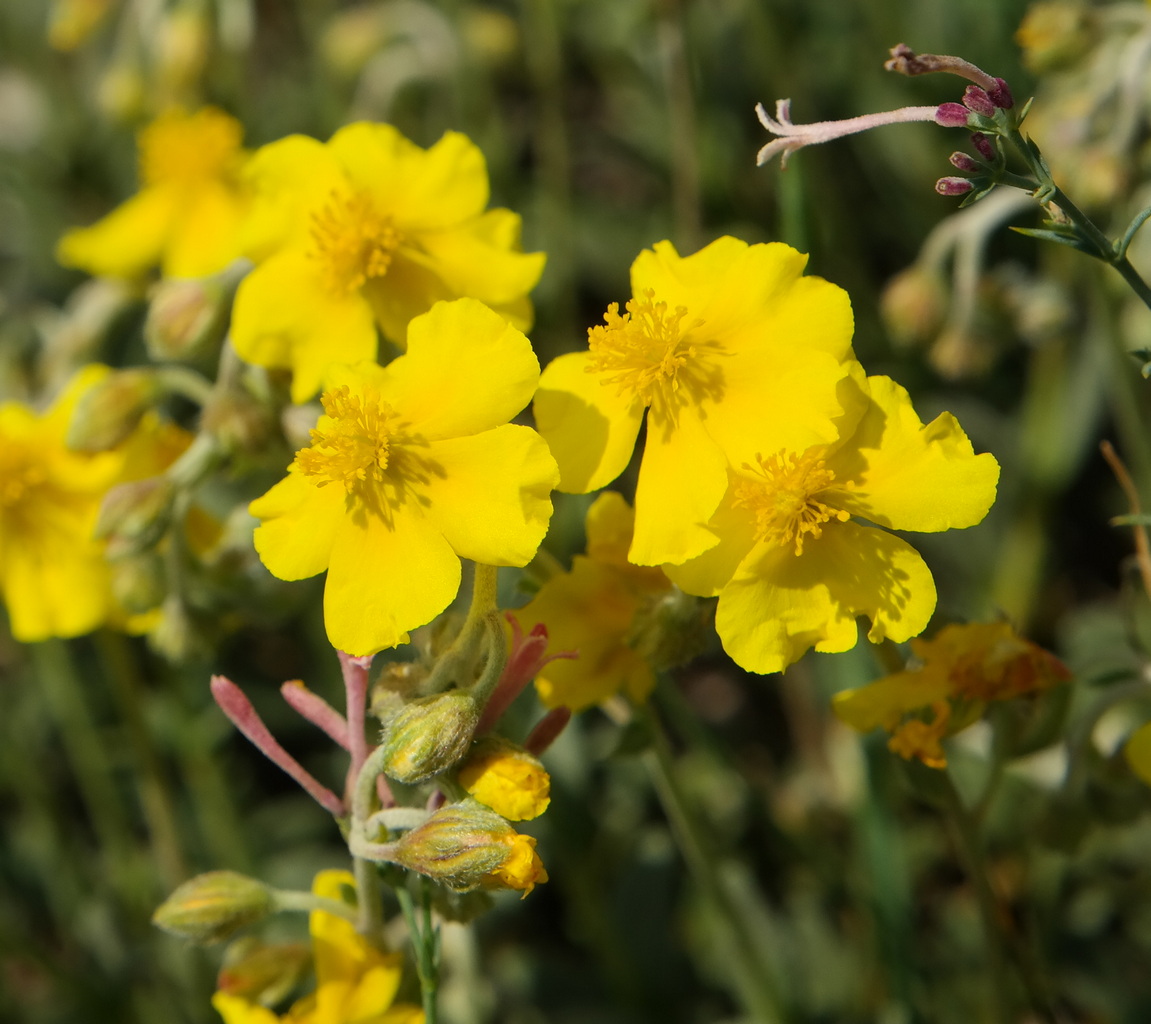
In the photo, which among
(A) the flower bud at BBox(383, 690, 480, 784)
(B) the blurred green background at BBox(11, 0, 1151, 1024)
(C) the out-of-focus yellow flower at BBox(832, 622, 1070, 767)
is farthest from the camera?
(B) the blurred green background at BBox(11, 0, 1151, 1024)

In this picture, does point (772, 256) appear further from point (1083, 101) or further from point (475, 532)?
point (1083, 101)

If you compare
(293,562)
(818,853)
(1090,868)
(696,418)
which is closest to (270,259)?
(293,562)

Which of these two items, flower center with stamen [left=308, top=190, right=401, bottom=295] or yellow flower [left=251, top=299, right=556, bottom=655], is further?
flower center with stamen [left=308, top=190, right=401, bottom=295]

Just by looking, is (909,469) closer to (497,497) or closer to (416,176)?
(497,497)

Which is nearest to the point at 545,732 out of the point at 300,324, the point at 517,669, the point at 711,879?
the point at 517,669

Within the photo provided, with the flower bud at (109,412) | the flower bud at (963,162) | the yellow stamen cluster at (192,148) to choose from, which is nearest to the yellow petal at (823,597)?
the flower bud at (963,162)

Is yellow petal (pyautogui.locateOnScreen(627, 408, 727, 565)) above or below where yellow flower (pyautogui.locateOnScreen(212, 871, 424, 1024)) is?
above

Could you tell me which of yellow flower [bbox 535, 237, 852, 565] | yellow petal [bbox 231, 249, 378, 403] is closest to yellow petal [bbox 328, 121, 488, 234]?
yellow petal [bbox 231, 249, 378, 403]

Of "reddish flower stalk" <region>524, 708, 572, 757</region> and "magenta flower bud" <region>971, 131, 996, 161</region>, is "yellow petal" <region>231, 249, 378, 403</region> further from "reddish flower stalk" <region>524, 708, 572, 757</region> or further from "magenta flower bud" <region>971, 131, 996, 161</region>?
"magenta flower bud" <region>971, 131, 996, 161</region>

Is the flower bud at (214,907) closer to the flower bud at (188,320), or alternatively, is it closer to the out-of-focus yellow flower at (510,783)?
the out-of-focus yellow flower at (510,783)
